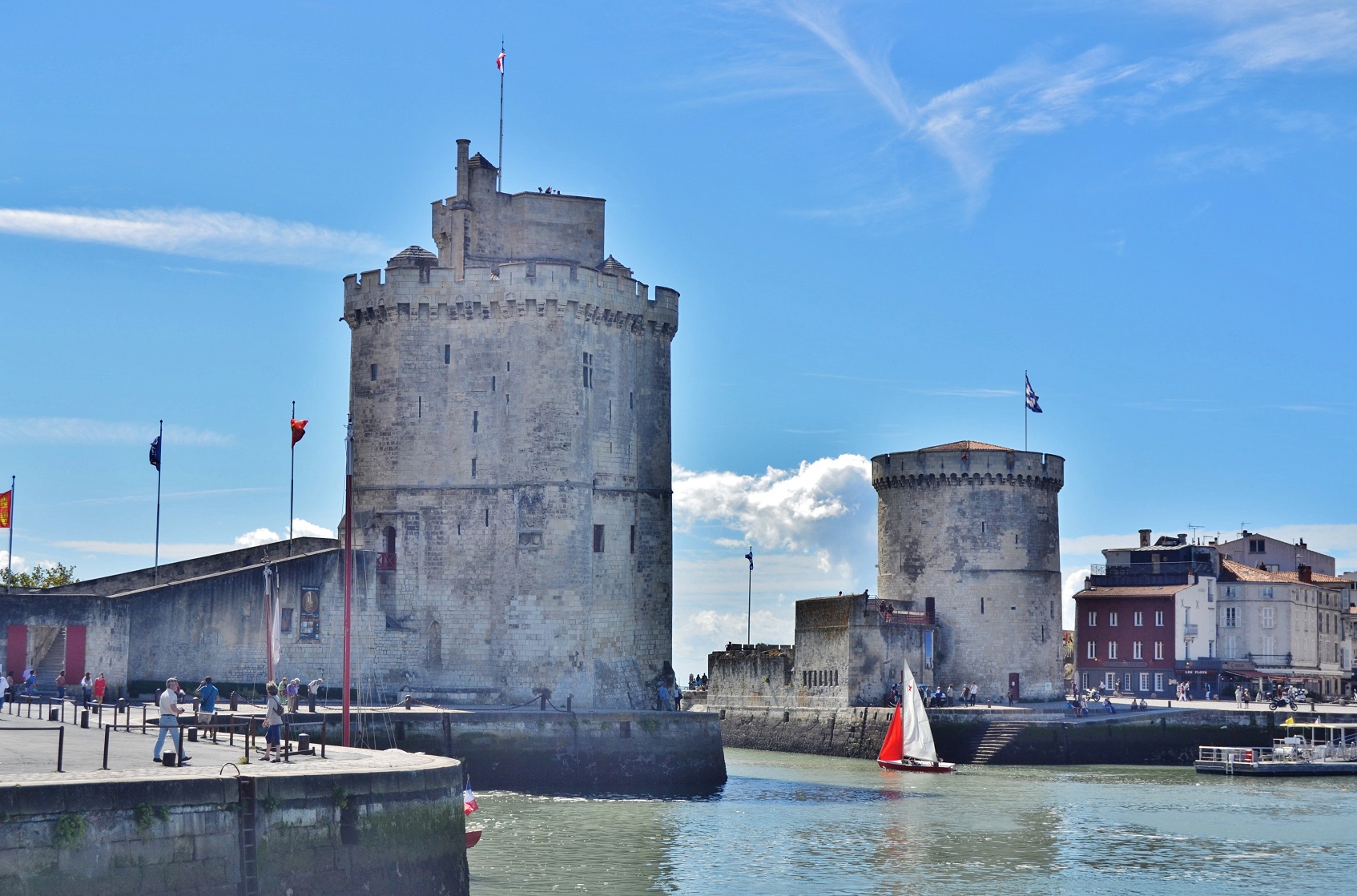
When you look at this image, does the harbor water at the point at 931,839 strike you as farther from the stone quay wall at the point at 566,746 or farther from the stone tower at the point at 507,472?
the stone tower at the point at 507,472

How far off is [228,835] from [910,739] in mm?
39531

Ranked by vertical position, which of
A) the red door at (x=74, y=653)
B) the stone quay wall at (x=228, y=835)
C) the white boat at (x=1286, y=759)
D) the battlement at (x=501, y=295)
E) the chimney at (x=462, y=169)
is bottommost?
the white boat at (x=1286, y=759)

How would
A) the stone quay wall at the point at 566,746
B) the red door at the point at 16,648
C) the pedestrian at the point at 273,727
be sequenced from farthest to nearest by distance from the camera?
1. the stone quay wall at the point at 566,746
2. the red door at the point at 16,648
3. the pedestrian at the point at 273,727

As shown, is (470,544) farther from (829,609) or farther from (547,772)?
(829,609)

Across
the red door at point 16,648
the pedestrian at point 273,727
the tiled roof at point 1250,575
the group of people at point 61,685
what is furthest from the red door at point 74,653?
the tiled roof at point 1250,575

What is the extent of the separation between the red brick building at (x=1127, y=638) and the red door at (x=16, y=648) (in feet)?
176

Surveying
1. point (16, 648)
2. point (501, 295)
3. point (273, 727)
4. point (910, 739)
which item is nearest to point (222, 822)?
point (273, 727)

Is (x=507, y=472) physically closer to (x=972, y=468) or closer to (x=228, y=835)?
(x=972, y=468)

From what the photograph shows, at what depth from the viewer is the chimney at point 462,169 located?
54844mm

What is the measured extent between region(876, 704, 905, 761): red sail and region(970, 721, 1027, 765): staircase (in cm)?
450

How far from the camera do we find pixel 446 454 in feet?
172

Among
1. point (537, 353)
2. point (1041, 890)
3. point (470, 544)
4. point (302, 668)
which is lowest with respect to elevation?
point (1041, 890)

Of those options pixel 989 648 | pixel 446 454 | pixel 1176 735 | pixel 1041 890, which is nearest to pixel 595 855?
pixel 1041 890

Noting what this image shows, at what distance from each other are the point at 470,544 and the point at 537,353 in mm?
6054
